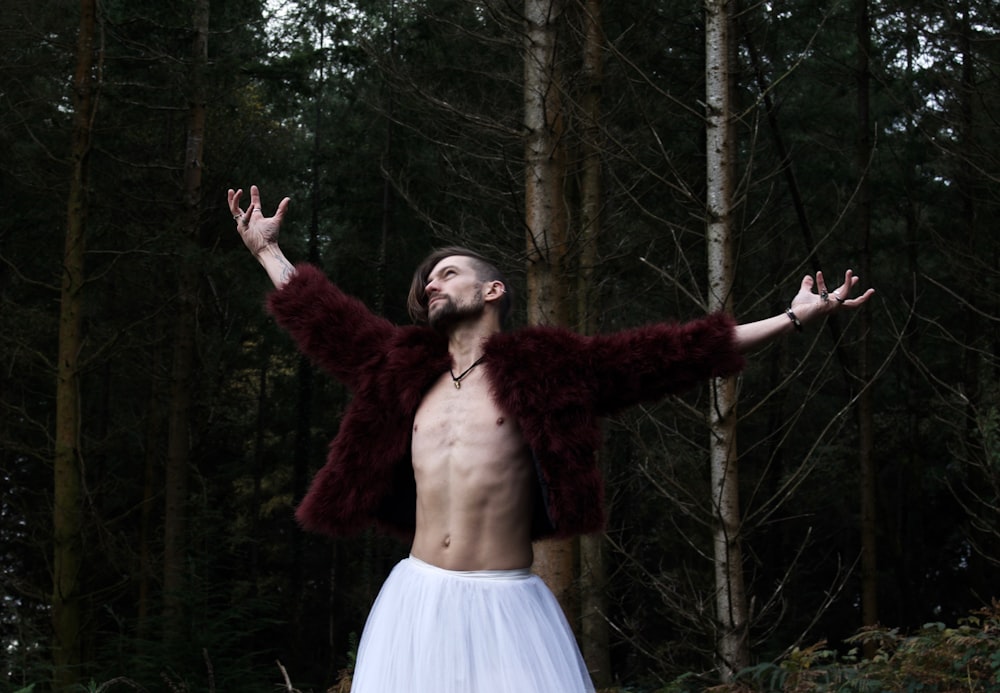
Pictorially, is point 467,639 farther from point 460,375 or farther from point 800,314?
point 800,314

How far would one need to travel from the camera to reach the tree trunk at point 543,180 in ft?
20.8

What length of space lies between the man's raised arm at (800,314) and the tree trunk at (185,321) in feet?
36.5

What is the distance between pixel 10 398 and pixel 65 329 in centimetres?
587

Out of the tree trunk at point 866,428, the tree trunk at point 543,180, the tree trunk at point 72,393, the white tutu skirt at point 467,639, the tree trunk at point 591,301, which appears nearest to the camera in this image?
the white tutu skirt at point 467,639

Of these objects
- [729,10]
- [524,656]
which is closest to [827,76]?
[729,10]

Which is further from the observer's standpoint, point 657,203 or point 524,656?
point 657,203

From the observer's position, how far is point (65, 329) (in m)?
10.6

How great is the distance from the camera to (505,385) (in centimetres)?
350

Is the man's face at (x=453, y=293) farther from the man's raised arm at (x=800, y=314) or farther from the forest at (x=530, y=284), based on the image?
the forest at (x=530, y=284)

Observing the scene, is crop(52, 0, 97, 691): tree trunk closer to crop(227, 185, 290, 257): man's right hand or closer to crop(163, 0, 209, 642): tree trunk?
crop(163, 0, 209, 642): tree trunk

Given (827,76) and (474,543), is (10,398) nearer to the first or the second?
(827,76)

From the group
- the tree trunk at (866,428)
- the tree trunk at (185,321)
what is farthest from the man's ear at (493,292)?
the tree trunk at (185,321)

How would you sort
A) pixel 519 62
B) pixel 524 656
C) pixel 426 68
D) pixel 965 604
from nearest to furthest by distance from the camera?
pixel 524 656 → pixel 519 62 → pixel 426 68 → pixel 965 604

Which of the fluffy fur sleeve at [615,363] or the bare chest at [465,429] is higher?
the fluffy fur sleeve at [615,363]
